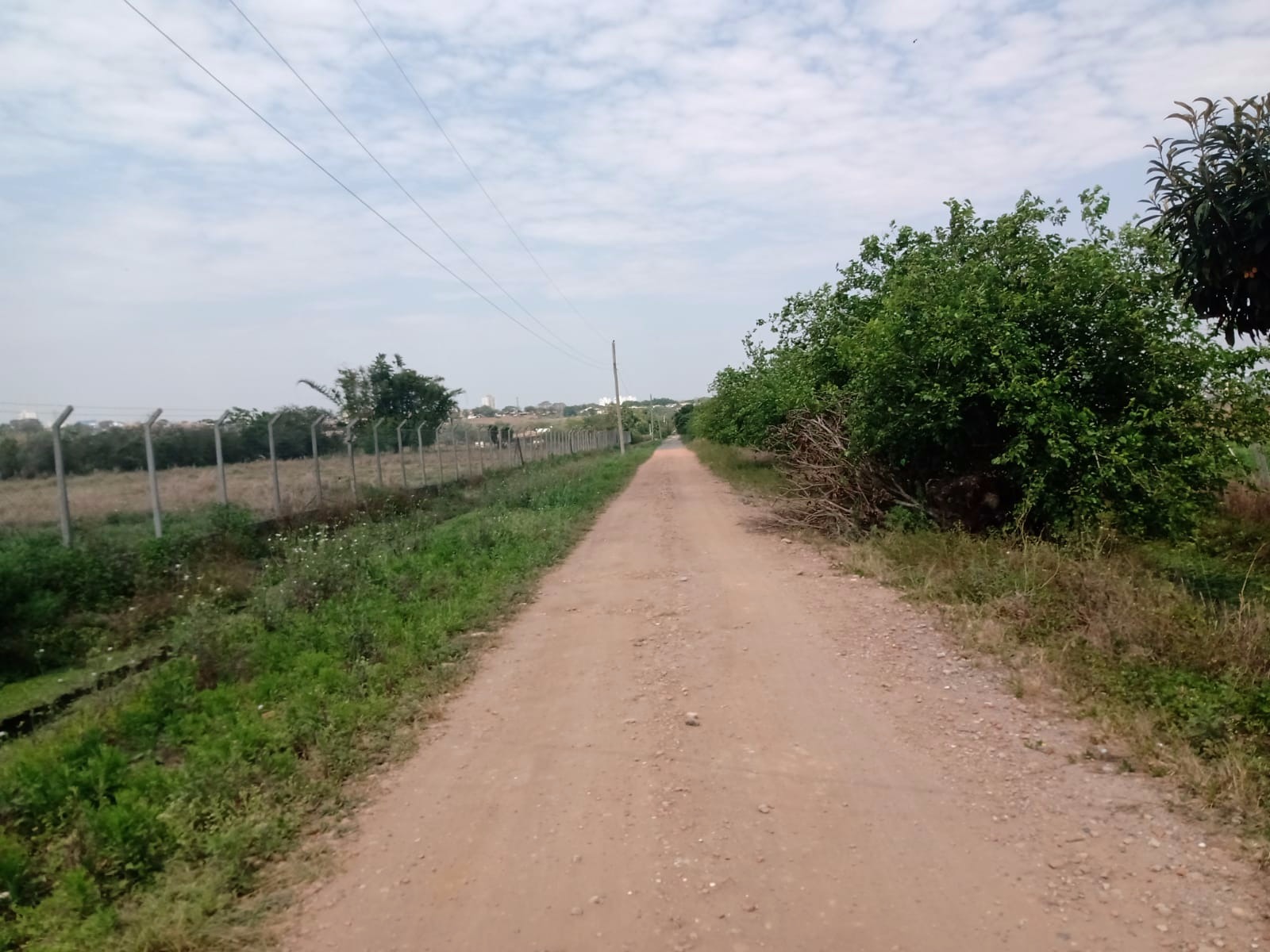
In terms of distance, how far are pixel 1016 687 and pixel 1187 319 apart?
18.3ft

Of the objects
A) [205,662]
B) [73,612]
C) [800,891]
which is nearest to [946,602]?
[800,891]

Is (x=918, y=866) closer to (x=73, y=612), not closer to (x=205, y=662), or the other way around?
(x=205, y=662)

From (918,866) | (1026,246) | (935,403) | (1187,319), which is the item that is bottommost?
(918,866)

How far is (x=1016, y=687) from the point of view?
19.7ft

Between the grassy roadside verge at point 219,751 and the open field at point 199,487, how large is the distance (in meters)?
2.05

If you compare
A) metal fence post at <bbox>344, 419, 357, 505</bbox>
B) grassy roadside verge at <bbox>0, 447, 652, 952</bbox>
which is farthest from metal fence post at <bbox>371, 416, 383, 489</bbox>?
grassy roadside verge at <bbox>0, 447, 652, 952</bbox>

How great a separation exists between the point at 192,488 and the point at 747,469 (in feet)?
65.2

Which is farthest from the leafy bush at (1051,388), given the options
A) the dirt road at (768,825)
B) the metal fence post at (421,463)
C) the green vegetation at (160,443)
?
the metal fence post at (421,463)

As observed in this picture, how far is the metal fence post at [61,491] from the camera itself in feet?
33.1

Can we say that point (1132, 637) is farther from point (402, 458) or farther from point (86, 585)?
point (402, 458)

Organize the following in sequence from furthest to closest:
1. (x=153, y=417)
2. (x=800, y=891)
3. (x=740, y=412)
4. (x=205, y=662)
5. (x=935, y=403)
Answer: (x=740, y=412)
(x=153, y=417)
(x=935, y=403)
(x=205, y=662)
(x=800, y=891)

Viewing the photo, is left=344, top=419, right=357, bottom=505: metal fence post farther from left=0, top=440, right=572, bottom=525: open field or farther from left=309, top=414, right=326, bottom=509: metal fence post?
left=309, top=414, right=326, bottom=509: metal fence post

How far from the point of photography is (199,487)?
44.0ft

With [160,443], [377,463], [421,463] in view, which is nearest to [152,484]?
[160,443]
